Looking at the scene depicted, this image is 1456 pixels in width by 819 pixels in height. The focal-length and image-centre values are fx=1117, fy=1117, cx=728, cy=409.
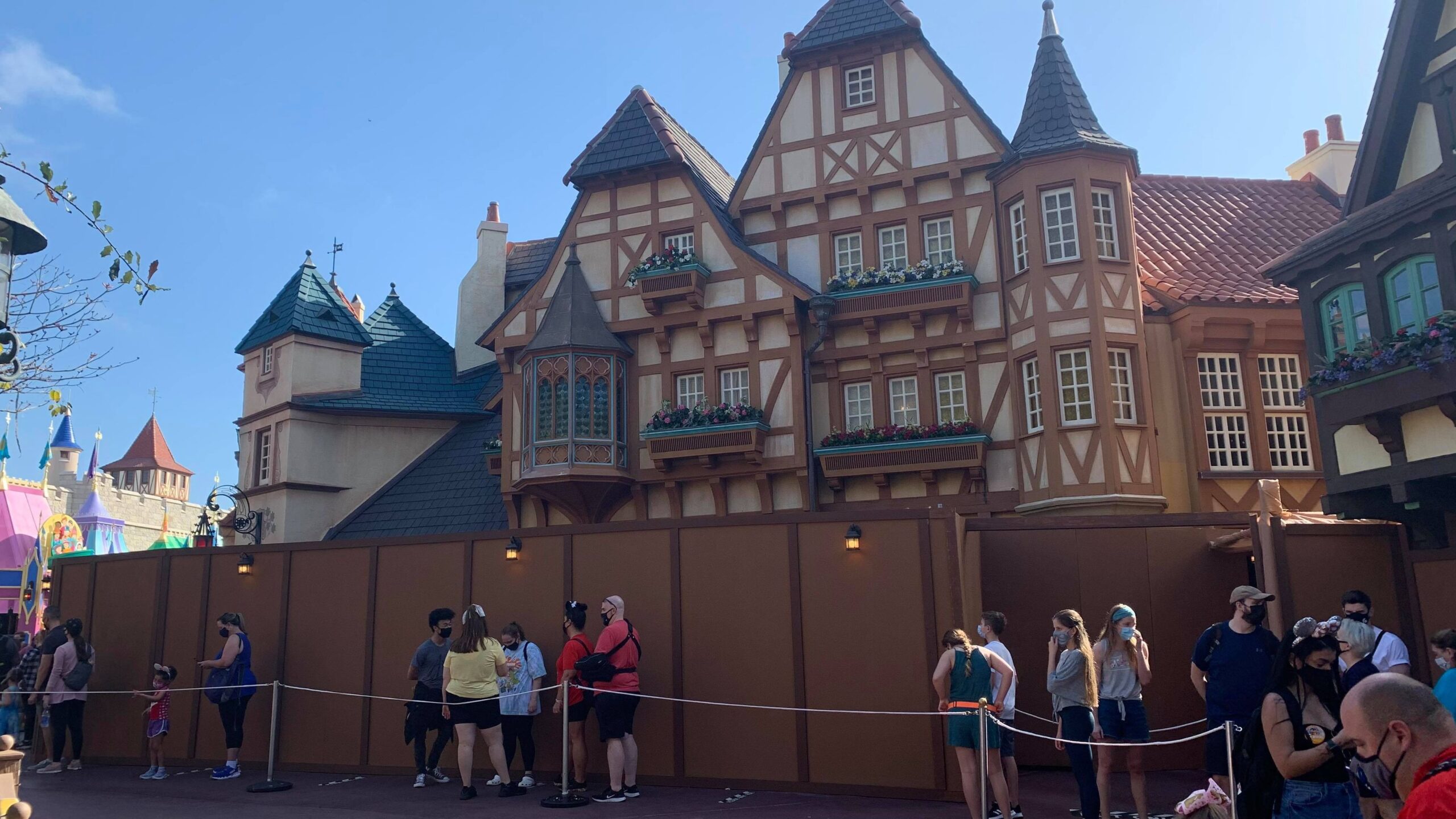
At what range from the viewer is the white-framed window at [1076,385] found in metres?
18.0

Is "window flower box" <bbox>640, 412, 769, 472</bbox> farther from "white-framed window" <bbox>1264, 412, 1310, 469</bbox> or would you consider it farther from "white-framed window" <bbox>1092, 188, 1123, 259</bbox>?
"white-framed window" <bbox>1264, 412, 1310, 469</bbox>

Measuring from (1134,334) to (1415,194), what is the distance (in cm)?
534

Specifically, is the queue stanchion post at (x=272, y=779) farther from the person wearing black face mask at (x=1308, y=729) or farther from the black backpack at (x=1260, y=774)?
the person wearing black face mask at (x=1308, y=729)

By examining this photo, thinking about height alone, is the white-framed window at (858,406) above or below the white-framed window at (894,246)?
below

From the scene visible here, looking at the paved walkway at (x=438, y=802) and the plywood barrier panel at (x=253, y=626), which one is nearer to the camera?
the paved walkway at (x=438, y=802)

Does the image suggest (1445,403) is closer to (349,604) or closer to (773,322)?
(773,322)

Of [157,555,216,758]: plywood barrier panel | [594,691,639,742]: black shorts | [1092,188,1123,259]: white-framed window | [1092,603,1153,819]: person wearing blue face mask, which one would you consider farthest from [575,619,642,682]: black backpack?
[1092,188,1123,259]: white-framed window

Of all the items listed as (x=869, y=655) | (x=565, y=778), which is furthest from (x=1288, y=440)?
(x=565, y=778)

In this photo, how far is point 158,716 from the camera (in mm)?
13117

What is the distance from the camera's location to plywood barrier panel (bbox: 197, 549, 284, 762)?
1337 cm

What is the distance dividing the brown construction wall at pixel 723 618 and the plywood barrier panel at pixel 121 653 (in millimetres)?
32

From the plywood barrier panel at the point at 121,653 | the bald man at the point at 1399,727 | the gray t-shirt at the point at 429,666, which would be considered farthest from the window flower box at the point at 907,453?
the bald man at the point at 1399,727

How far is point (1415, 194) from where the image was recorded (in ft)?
43.8

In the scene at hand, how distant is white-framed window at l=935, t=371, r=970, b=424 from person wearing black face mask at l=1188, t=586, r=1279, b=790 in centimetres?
1229
